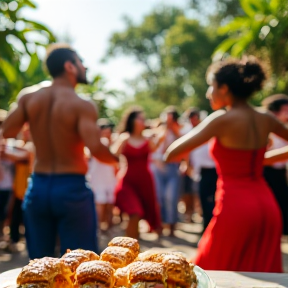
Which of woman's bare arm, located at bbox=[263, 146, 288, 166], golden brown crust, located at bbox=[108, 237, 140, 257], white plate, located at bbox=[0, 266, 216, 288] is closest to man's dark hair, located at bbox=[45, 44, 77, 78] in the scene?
woman's bare arm, located at bbox=[263, 146, 288, 166]

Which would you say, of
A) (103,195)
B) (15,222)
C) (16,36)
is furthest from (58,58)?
(103,195)

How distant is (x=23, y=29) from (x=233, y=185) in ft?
5.92

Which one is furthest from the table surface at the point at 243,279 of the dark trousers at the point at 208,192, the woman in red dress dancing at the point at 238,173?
the dark trousers at the point at 208,192

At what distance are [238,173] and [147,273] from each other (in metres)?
1.88

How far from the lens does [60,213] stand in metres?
3.58

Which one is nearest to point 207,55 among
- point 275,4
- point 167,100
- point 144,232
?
point 167,100

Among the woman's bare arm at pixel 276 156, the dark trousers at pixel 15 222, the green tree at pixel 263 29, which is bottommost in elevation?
the dark trousers at pixel 15 222

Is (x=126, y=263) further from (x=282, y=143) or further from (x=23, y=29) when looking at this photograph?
(x=282, y=143)

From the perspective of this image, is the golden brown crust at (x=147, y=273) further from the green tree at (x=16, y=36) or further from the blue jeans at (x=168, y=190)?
the blue jeans at (x=168, y=190)

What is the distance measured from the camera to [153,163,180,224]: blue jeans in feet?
29.2

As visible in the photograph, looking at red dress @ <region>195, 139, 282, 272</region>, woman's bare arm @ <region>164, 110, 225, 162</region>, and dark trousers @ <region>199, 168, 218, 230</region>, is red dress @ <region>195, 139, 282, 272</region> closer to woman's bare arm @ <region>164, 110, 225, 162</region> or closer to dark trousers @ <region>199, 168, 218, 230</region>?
woman's bare arm @ <region>164, 110, 225, 162</region>

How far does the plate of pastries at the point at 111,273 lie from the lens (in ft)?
5.92

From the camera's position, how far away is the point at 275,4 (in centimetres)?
376

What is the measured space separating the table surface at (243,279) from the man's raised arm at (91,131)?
137 centimetres
